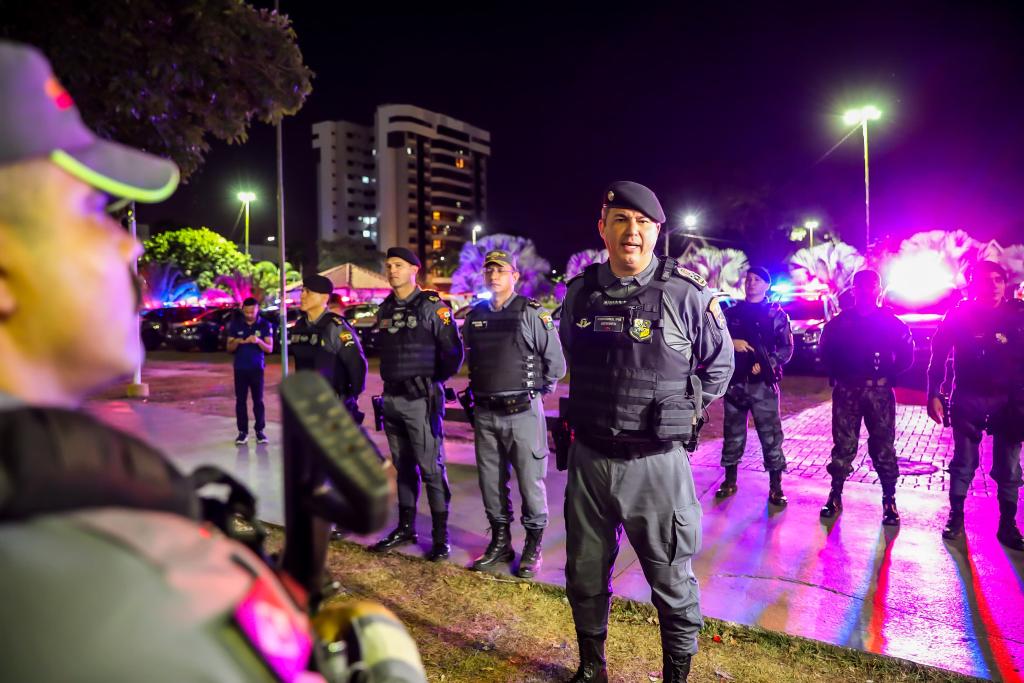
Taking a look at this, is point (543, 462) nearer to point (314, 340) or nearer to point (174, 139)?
point (314, 340)

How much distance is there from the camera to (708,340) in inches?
133

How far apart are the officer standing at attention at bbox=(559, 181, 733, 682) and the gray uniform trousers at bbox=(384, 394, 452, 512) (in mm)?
1812

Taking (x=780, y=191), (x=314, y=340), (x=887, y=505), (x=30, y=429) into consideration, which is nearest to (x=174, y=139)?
(x=314, y=340)

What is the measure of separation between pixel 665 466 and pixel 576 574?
0.67m

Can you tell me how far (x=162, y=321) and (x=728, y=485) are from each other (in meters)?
24.0

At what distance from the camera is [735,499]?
5.99m

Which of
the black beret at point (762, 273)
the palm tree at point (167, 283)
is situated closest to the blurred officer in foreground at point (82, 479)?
the black beret at point (762, 273)

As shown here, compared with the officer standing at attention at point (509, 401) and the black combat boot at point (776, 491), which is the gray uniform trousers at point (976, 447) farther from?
the officer standing at attention at point (509, 401)

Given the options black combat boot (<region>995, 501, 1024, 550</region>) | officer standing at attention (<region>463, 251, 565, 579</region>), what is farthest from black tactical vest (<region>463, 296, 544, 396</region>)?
black combat boot (<region>995, 501, 1024, 550</region>)

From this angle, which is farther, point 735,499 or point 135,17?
point 735,499

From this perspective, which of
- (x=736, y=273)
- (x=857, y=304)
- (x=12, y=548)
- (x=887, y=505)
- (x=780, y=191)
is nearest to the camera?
(x=12, y=548)

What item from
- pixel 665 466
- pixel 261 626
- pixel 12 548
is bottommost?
pixel 665 466

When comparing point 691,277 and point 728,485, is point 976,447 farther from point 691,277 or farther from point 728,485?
point 691,277

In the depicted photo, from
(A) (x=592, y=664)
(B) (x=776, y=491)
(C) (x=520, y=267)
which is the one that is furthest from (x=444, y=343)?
(C) (x=520, y=267)
